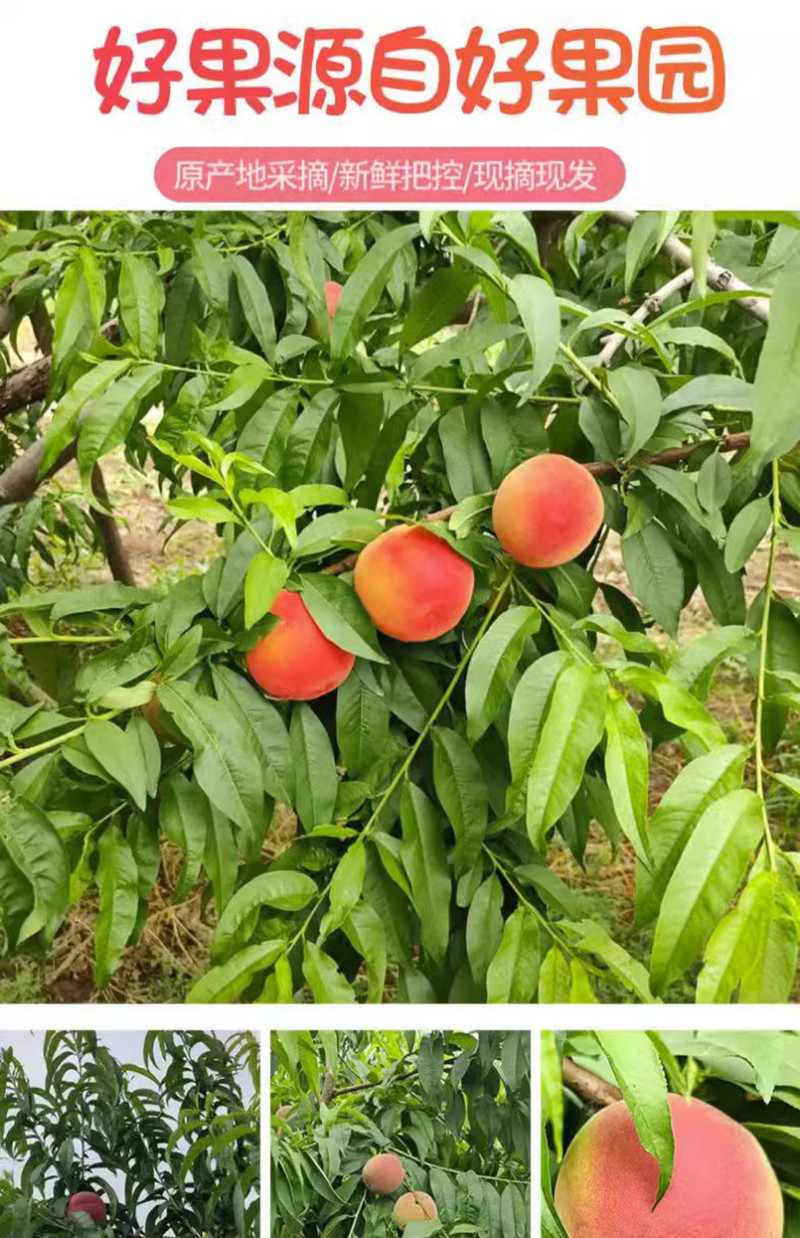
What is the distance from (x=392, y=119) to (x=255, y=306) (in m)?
0.14

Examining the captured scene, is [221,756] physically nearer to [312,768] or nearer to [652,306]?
[312,768]

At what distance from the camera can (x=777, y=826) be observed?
1.48 meters

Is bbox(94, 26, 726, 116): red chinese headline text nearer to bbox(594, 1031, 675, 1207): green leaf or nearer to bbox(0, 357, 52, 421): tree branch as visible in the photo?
bbox(0, 357, 52, 421): tree branch

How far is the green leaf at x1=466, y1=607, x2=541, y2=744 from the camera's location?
619 millimetres

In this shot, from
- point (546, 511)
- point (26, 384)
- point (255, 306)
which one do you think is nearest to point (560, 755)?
point (546, 511)

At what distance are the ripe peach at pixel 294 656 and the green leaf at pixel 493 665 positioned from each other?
8 cm

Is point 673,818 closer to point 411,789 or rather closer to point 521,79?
point 411,789

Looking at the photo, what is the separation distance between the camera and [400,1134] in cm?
64

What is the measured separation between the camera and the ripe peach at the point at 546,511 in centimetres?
62

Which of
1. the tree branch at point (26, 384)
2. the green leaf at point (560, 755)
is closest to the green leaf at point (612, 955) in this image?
the green leaf at point (560, 755)

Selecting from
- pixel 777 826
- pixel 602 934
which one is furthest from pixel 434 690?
pixel 777 826

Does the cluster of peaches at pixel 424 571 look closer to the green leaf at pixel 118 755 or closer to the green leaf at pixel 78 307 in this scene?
the green leaf at pixel 118 755

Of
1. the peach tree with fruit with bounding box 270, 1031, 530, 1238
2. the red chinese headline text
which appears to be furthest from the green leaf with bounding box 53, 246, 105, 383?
the peach tree with fruit with bounding box 270, 1031, 530, 1238

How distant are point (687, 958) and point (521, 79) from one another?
533 mm
